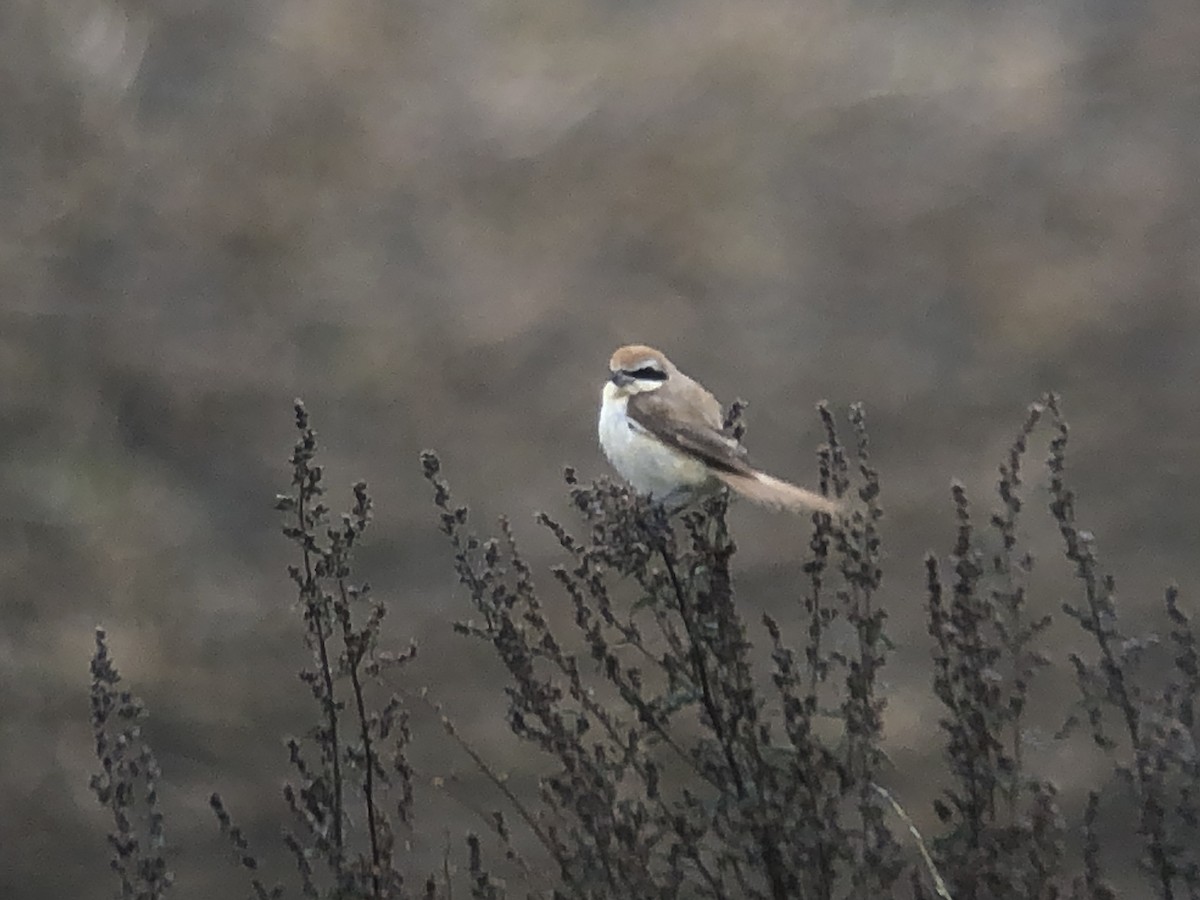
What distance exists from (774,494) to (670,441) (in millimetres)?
159

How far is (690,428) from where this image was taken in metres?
1.46

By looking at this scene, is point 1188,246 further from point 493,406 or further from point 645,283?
point 493,406

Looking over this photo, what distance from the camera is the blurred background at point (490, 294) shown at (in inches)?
73.3

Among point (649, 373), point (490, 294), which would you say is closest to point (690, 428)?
point (649, 373)

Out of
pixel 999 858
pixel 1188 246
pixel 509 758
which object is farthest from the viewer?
pixel 509 758

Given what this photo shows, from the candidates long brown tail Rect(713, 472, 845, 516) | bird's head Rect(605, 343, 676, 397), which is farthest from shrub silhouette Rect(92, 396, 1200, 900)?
bird's head Rect(605, 343, 676, 397)

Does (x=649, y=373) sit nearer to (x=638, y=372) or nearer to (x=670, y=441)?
(x=638, y=372)

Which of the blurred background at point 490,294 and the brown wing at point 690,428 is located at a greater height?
the blurred background at point 490,294

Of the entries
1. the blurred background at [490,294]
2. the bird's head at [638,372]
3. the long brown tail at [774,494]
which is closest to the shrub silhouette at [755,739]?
the long brown tail at [774,494]

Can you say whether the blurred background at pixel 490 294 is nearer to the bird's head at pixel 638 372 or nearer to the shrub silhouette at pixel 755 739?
the bird's head at pixel 638 372

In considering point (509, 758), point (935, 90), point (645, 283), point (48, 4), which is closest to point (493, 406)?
point (645, 283)

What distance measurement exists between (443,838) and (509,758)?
0.15 metres

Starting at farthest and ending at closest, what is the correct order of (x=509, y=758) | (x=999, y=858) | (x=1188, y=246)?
(x=509, y=758) → (x=1188, y=246) → (x=999, y=858)

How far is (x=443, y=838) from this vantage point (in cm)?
197
